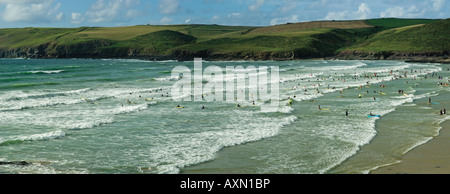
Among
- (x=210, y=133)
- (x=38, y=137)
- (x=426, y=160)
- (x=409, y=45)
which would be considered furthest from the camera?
(x=409, y=45)

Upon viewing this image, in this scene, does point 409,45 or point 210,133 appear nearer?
point 210,133

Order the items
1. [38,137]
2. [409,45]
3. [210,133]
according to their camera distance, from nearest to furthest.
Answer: [38,137]
[210,133]
[409,45]

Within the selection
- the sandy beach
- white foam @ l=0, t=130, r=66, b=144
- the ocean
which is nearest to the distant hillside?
the ocean

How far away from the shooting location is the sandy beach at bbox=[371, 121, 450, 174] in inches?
796

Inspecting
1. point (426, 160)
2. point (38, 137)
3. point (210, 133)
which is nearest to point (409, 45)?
point (210, 133)

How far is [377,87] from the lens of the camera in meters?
61.6

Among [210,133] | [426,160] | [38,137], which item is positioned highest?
[38,137]

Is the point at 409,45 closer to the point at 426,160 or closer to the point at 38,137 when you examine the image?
the point at 426,160

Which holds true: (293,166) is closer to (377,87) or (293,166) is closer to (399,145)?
(399,145)

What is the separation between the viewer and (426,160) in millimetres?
22172

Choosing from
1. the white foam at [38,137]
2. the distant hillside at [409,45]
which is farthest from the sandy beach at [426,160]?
the distant hillside at [409,45]

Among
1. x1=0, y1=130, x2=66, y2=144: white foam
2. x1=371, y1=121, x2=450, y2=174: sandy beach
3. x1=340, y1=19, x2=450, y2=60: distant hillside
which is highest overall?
x1=340, y1=19, x2=450, y2=60: distant hillside

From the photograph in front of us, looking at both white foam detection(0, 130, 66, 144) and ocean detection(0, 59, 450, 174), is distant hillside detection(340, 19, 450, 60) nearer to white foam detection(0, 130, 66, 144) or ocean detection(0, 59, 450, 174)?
ocean detection(0, 59, 450, 174)
